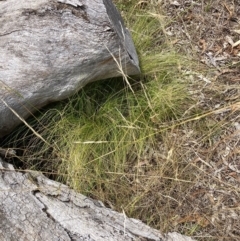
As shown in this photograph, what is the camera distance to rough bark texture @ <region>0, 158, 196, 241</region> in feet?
5.33

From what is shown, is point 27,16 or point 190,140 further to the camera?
point 190,140

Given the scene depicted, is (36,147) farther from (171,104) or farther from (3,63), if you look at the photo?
Result: (171,104)

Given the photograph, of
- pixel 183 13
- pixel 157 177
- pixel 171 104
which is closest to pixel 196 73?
pixel 171 104

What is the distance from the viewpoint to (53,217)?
1.68m

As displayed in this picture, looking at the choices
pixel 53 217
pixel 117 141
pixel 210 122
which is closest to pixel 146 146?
pixel 117 141

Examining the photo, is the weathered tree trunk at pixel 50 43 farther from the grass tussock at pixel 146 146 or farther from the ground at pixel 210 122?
the ground at pixel 210 122

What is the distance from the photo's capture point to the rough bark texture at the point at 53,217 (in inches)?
63.9

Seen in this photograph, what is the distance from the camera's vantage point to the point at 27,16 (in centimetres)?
187

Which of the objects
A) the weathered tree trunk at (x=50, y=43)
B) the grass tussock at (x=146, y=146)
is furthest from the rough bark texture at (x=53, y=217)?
the weathered tree trunk at (x=50, y=43)

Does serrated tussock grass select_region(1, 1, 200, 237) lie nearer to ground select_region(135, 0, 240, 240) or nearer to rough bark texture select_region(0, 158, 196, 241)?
ground select_region(135, 0, 240, 240)

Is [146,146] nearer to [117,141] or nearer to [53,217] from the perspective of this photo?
[117,141]

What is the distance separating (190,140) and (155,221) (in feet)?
1.56

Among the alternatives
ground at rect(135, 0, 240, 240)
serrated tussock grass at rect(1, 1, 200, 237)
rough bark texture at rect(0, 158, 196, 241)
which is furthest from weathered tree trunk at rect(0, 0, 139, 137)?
ground at rect(135, 0, 240, 240)

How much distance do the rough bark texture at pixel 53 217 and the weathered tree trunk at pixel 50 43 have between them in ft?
1.33
